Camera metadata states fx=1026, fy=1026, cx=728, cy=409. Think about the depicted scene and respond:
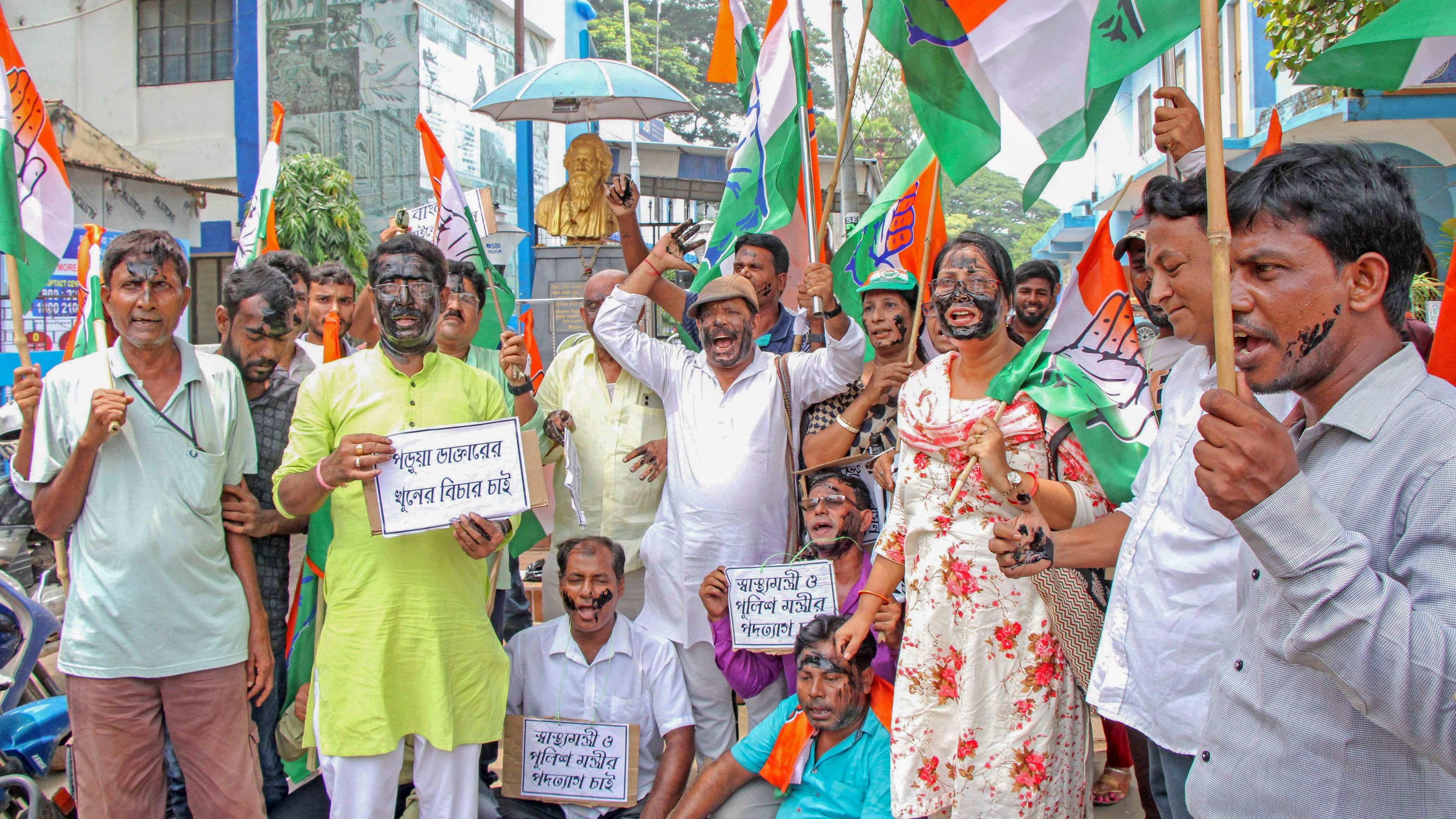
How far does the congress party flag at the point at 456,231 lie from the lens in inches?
176

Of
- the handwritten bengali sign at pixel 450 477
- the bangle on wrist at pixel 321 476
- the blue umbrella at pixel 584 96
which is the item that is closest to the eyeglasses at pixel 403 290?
the handwritten bengali sign at pixel 450 477

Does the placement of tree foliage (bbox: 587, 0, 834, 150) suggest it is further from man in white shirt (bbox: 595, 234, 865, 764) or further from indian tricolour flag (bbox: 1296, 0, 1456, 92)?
indian tricolour flag (bbox: 1296, 0, 1456, 92)

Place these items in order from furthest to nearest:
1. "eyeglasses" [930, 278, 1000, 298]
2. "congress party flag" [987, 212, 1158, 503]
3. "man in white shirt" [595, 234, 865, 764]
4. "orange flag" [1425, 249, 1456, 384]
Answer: "man in white shirt" [595, 234, 865, 764] → "eyeglasses" [930, 278, 1000, 298] → "congress party flag" [987, 212, 1158, 503] → "orange flag" [1425, 249, 1456, 384]

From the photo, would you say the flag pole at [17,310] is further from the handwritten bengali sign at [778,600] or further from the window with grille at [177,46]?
the window with grille at [177,46]

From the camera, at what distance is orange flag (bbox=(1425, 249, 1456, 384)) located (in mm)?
2062

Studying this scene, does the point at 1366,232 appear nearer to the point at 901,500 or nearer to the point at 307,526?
the point at 901,500

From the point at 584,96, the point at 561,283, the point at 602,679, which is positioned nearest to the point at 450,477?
the point at 602,679

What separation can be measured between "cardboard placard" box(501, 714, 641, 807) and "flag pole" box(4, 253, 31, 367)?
2049 mm

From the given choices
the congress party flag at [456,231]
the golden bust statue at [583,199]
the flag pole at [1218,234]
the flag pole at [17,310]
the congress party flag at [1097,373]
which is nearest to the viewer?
the flag pole at [1218,234]

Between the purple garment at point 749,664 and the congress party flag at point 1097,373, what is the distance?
1.15 m

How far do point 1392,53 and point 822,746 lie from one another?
103 inches

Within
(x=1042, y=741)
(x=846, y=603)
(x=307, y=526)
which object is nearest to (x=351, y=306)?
(x=307, y=526)

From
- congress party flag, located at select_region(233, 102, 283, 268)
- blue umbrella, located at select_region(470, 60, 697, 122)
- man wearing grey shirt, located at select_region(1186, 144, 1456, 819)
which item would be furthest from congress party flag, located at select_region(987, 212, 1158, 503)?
blue umbrella, located at select_region(470, 60, 697, 122)

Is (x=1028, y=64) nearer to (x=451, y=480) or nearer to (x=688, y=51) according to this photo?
(x=451, y=480)
